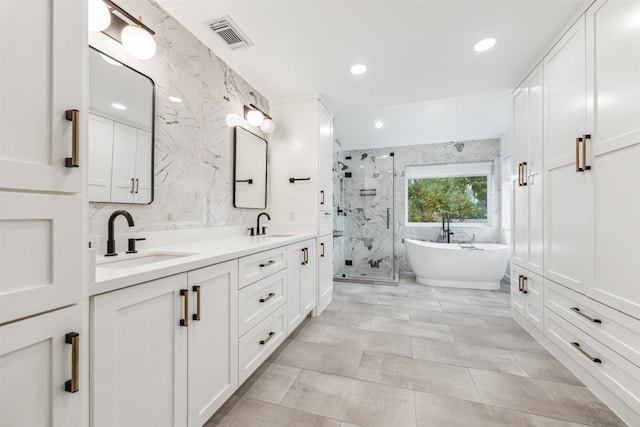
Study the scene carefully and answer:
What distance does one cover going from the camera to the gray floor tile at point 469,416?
53.5 inches

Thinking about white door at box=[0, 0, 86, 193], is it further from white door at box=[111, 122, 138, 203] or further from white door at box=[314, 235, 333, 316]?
white door at box=[314, 235, 333, 316]

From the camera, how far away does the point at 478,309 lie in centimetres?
300

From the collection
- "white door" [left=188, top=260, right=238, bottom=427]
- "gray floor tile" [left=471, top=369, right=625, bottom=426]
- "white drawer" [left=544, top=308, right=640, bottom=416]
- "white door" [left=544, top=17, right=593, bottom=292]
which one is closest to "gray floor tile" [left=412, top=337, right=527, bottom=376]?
"gray floor tile" [left=471, top=369, right=625, bottom=426]

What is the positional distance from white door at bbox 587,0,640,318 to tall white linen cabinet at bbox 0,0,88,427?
224cm

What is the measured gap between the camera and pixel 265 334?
178 cm

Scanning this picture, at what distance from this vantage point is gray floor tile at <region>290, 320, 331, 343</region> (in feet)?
7.51

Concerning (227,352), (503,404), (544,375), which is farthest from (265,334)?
(544,375)

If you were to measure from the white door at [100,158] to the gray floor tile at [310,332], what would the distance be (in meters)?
1.75

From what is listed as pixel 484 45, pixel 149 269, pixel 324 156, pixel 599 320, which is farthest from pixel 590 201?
pixel 149 269

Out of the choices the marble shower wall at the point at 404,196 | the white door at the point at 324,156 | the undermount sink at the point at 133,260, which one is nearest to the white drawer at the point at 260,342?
the undermount sink at the point at 133,260

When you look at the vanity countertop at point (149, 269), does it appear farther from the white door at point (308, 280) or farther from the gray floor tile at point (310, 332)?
the gray floor tile at point (310, 332)

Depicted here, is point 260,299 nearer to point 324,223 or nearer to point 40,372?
point 40,372

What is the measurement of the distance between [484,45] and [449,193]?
3.13m

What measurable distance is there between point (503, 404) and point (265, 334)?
146cm
